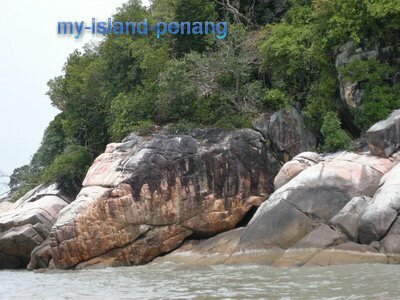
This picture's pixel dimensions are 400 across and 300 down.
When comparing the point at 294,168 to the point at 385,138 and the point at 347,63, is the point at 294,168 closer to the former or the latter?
the point at 385,138

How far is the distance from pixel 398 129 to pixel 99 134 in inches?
543

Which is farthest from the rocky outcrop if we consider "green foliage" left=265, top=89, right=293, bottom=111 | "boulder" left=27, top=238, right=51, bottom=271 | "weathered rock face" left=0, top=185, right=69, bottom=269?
"weathered rock face" left=0, top=185, right=69, bottom=269

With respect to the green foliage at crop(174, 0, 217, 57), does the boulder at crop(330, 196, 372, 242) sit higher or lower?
lower

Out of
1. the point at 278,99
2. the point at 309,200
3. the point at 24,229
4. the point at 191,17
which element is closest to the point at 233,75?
Answer: the point at 278,99

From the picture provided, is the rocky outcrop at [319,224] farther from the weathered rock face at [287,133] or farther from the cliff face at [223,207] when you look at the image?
the weathered rock face at [287,133]

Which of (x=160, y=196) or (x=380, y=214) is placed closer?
(x=380, y=214)

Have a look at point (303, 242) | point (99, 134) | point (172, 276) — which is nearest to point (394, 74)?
point (303, 242)

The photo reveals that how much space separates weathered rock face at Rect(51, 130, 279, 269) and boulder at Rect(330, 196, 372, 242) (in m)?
4.91

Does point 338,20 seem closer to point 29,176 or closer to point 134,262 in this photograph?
point 134,262

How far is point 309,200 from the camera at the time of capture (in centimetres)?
1387

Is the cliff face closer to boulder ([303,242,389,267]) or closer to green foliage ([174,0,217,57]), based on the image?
boulder ([303,242,389,267])

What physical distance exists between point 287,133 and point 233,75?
302 cm

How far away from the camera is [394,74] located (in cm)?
1712

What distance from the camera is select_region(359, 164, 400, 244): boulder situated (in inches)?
481
